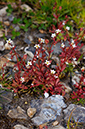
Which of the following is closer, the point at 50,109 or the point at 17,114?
the point at 17,114

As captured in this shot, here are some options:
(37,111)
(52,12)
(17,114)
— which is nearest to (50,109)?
(37,111)

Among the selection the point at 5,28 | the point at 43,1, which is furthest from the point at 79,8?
the point at 5,28

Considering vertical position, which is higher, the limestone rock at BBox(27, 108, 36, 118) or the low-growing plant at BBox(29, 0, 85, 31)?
the low-growing plant at BBox(29, 0, 85, 31)

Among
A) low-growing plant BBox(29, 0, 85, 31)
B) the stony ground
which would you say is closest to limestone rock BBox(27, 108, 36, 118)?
the stony ground

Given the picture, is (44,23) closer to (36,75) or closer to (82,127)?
(36,75)

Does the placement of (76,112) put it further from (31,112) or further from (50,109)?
(31,112)

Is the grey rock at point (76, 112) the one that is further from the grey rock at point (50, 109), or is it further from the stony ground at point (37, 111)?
the grey rock at point (50, 109)

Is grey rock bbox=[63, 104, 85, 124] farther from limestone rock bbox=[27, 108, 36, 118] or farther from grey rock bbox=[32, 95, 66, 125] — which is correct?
limestone rock bbox=[27, 108, 36, 118]

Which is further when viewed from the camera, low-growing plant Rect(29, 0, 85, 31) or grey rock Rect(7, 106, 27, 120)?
low-growing plant Rect(29, 0, 85, 31)
